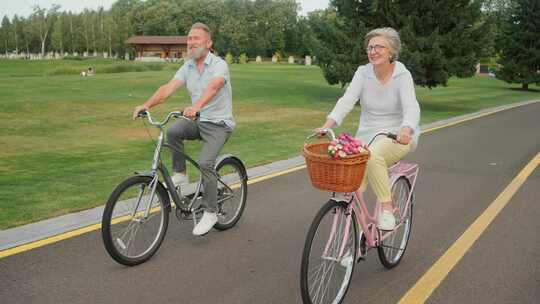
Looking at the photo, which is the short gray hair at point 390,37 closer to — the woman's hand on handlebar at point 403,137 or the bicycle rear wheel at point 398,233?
the woman's hand on handlebar at point 403,137

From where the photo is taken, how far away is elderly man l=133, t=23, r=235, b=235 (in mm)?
5129

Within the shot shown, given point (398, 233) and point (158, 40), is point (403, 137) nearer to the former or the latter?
point (398, 233)

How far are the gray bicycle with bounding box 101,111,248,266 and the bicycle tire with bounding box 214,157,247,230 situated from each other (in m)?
0.08

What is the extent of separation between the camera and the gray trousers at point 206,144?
5180 mm

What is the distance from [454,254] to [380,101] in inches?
69.7

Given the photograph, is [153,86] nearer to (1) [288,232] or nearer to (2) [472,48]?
(2) [472,48]

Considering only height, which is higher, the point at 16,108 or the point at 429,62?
the point at 429,62

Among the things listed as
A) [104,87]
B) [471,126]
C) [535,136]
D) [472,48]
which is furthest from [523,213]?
[104,87]

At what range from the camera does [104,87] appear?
26.8m

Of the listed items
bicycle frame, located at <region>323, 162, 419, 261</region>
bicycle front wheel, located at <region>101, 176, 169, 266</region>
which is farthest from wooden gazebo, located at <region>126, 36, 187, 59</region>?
bicycle frame, located at <region>323, 162, 419, 261</region>

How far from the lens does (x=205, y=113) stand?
5.32 m

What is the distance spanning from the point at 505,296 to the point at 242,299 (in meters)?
2.00

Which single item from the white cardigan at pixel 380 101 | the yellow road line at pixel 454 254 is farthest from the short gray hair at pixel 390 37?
the yellow road line at pixel 454 254

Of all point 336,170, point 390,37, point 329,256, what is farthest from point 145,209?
point 390,37
